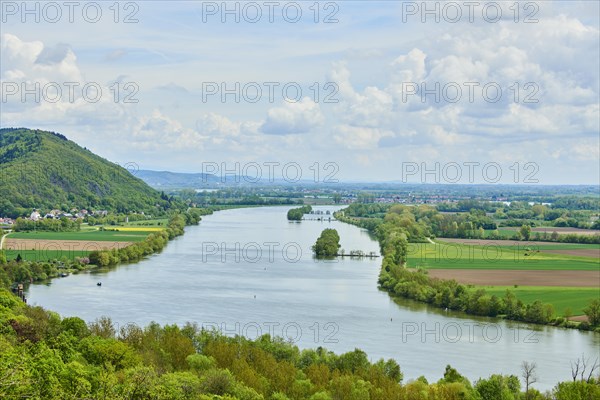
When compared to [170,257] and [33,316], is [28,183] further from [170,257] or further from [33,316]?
[33,316]

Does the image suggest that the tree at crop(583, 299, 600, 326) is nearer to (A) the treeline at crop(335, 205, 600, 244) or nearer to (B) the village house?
(A) the treeline at crop(335, 205, 600, 244)

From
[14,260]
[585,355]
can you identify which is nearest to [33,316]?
[585,355]

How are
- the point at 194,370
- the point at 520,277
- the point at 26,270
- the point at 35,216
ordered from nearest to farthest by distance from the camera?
1. the point at 194,370
2. the point at 26,270
3. the point at 520,277
4. the point at 35,216

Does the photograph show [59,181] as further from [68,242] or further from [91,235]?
[68,242]

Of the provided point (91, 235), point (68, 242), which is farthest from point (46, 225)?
point (68, 242)

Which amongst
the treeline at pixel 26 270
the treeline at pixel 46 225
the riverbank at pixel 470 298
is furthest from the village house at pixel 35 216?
the riverbank at pixel 470 298

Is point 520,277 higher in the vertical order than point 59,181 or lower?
lower
